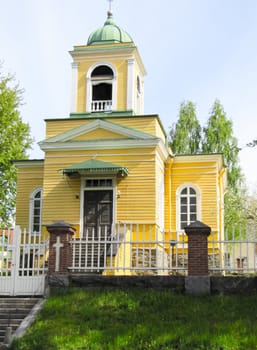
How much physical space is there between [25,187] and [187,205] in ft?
22.1

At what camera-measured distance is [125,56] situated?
2420 cm

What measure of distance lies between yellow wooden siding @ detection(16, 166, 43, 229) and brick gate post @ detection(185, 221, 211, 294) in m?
11.4

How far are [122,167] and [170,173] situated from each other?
331cm

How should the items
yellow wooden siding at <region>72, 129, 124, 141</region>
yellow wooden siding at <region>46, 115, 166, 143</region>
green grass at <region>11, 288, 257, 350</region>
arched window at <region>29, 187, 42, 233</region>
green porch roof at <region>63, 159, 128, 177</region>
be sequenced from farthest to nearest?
arched window at <region>29, 187, 42, 233</region>
yellow wooden siding at <region>46, 115, 166, 143</region>
yellow wooden siding at <region>72, 129, 124, 141</region>
green porch roof at <region>63, 159, 128, 177</region>
green grass at <region>11, 288, 257, 350</region>

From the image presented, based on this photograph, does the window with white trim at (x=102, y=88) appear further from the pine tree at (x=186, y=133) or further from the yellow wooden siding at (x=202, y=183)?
the pine tree at (x=186, y=133)

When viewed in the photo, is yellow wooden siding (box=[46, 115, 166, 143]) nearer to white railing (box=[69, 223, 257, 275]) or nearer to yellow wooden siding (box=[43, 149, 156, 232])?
yellow wooden siding (box=[43, 149, 156, 232])

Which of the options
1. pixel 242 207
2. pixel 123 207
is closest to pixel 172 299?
pixel 123 207

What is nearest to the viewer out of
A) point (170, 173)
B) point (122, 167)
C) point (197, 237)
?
point (197, 237)

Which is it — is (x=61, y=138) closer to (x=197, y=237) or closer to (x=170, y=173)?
(x=170, y=173)

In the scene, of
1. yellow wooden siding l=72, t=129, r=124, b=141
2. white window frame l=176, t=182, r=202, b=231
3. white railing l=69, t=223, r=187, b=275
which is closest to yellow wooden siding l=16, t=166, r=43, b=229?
yellow wooden siding l=72, t=129, r=124, b=141

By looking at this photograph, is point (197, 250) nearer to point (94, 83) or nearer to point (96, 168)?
point (96, 168)

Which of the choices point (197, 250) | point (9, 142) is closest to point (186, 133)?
point (9, 142)

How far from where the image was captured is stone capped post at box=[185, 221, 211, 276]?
45.0ft

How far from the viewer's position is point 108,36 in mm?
24859
